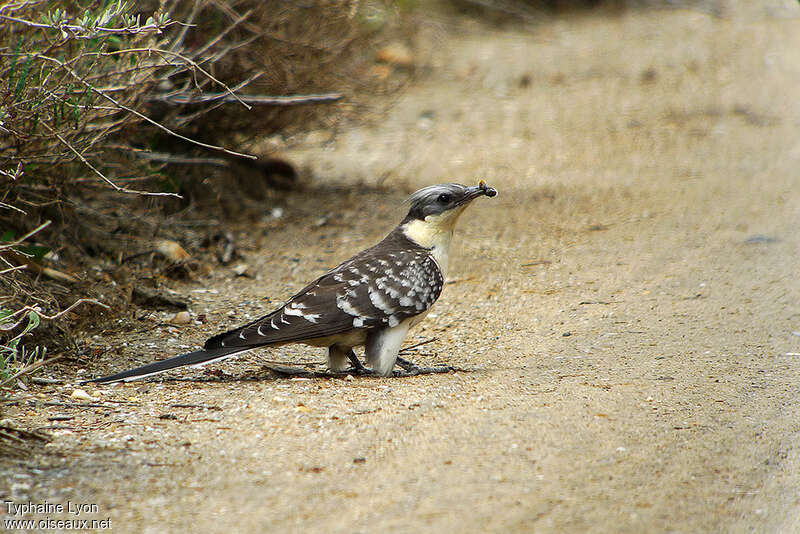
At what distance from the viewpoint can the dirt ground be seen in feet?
10.5

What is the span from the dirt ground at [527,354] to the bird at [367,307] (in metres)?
0.23

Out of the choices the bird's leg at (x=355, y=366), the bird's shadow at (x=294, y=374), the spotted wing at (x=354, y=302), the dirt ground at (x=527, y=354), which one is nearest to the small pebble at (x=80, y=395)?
the dirt ground at (x=527, y=354)

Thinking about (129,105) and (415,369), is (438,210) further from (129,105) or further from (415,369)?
(129,105)

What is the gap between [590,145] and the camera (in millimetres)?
9320

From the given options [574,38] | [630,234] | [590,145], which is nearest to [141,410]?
[630,234]

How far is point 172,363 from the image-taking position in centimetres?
436

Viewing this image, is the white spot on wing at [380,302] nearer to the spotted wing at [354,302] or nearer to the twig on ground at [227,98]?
the spotted wing at [354,302]

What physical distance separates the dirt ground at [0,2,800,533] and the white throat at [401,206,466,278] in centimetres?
60

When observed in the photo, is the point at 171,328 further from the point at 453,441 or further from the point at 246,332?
the point at 453,441

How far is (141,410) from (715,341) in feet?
10.2

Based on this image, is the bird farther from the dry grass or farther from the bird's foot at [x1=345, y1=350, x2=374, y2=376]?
the dry grass

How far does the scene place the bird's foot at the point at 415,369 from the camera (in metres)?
4.81

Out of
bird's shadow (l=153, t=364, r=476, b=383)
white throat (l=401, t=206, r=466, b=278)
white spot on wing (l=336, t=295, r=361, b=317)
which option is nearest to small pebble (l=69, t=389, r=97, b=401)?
bird's shadow (l=153, t=364, r=476, b=383)

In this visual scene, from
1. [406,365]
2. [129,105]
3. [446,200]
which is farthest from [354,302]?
[129,105]
